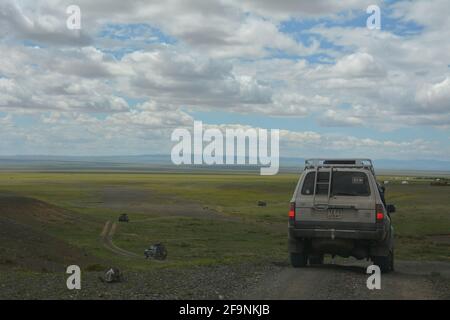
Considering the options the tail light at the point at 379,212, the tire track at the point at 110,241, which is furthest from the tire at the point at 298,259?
the tire track at the point at 110,241

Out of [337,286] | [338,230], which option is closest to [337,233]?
[338,230]

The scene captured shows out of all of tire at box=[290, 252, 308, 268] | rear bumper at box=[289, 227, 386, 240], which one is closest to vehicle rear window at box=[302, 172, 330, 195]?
rear bumper at box=[289, 227, 386, 240]

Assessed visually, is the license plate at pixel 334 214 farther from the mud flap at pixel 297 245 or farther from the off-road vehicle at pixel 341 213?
the mud flap at pixel 297 245

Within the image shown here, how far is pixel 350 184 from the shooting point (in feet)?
53.7

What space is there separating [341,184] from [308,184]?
95 centimetres

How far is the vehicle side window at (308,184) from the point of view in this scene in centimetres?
1648

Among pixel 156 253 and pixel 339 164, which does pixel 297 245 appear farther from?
pixel 156 253

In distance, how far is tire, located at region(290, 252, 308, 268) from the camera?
56.0 feet

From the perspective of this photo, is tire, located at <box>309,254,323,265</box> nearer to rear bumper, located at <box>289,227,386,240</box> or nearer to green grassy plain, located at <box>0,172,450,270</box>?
rear bumper, located at <box>289,227,386,240</box>

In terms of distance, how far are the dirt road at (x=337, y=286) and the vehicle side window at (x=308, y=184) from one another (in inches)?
90.7

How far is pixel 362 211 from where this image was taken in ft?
52.0
